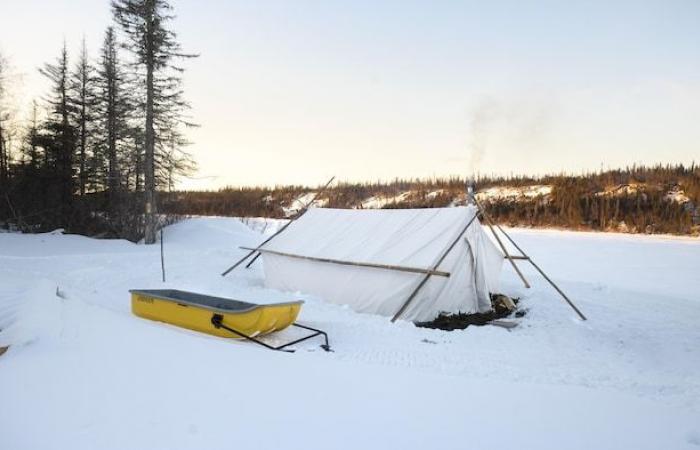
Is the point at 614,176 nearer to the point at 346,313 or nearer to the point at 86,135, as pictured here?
the point at 346,313

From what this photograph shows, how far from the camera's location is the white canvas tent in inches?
284

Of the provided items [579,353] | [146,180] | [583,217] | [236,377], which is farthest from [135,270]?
[583,217]

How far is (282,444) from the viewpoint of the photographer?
310 centimetres

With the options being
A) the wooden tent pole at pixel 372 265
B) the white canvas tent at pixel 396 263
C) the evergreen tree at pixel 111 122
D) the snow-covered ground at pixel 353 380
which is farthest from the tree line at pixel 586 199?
the wooden tent pole at pixel 372 265

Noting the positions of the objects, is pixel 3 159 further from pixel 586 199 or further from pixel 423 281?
pixel 586 199

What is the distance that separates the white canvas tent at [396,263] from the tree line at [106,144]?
863cm

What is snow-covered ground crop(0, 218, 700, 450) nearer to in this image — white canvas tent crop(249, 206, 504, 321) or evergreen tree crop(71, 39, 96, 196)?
white canvas tent crop(249, 206, 504, 321)

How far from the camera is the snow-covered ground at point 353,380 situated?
324 centimetres

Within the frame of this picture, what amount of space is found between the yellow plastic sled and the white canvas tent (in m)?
1.82

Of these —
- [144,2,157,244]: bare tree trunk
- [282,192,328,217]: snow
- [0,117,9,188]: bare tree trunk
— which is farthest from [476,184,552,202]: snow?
[0,117,9,188]: bare tree trunk

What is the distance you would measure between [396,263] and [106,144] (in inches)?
653

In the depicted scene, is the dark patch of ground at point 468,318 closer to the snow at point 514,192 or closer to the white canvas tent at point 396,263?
the white canvas tent at point 396,263

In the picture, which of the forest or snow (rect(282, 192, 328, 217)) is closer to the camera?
the forest

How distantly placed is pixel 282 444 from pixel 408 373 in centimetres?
176
